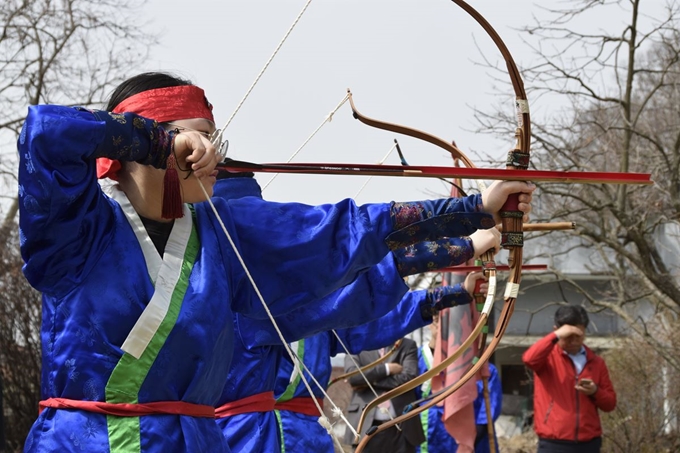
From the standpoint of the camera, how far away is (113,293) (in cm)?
243

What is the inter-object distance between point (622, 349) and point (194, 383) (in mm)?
8880

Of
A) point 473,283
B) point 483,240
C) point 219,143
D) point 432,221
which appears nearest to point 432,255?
point 483,240

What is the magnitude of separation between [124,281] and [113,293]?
0.14ft

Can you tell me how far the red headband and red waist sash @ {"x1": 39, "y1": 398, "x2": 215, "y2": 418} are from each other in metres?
0.78

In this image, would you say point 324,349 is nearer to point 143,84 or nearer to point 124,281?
point 143,84

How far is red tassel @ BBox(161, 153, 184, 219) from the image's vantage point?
2506 millimetres

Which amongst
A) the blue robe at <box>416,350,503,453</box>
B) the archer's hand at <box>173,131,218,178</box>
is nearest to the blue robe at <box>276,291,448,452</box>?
the archer's hand at <box>173,131,218,178</box>

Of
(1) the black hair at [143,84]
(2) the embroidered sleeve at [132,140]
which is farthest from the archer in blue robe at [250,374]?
(2) the embroidered sleeve at [132,140]

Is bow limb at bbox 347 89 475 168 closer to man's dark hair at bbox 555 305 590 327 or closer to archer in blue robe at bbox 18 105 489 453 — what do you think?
archer in blue robe at bbox 18 105 489 453

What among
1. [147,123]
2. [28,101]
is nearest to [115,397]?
[147,123]

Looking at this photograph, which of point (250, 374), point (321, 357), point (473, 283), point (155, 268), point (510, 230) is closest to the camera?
point (155, 268)

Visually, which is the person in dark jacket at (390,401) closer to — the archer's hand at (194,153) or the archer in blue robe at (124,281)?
the archer in blue robe at (124,281)

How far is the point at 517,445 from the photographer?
1217 cm

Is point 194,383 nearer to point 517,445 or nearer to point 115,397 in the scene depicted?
point 115,397
